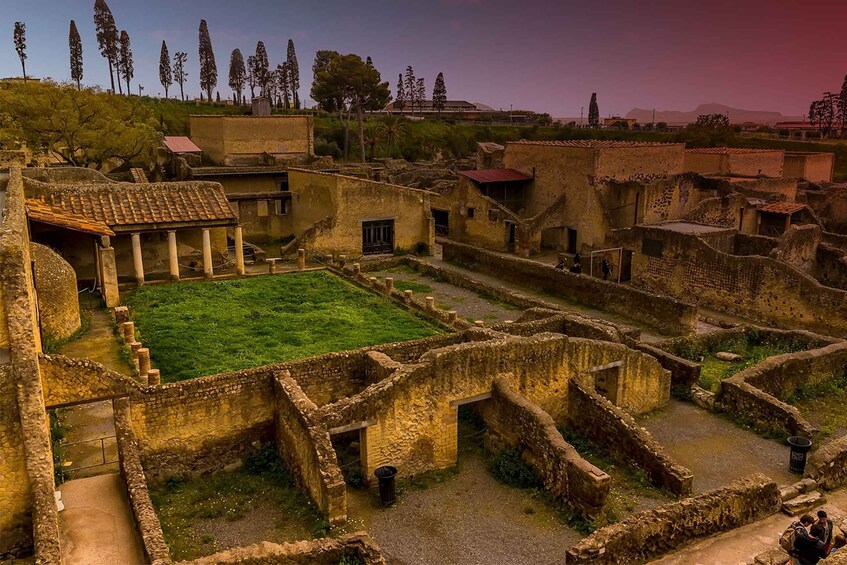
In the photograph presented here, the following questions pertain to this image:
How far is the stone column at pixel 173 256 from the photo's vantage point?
24.1m

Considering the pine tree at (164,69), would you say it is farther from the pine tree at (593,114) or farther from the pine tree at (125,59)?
the pine tree at (593,114)

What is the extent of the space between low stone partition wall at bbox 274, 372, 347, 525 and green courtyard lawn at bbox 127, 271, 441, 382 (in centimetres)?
308

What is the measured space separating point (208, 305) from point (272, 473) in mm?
9945

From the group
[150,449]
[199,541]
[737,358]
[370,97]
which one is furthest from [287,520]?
[370,97]

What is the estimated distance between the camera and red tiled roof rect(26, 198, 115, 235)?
67.4 ft

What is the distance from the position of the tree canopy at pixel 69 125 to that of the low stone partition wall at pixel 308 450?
91.3 feet

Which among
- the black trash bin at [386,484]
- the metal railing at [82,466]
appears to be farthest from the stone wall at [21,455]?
the black trash bin at [386,484]

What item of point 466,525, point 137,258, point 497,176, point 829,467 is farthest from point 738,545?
point 497,176

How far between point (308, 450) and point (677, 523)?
6.22 m

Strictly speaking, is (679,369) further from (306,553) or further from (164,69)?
(164,69)

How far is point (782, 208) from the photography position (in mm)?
31047

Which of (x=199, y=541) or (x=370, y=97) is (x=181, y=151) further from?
(x=199, y=541)

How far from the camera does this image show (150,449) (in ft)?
41.7

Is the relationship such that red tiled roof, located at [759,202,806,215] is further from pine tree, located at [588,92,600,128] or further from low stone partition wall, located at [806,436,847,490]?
pine tree, located at [588,92,600,128]
